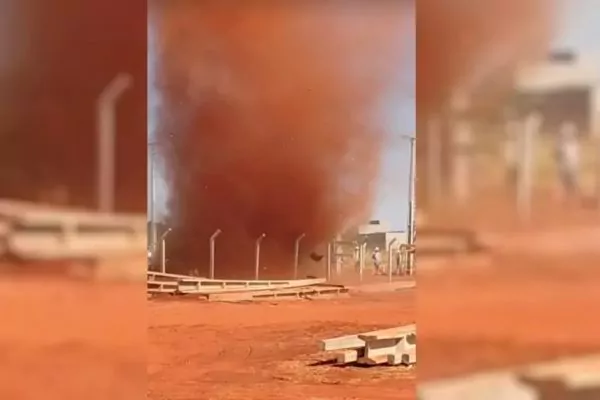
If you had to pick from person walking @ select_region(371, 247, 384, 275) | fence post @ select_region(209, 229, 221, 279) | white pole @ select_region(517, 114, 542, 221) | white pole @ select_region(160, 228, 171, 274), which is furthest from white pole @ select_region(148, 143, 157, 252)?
white pole @ select_region(517, 114, 542, 221)

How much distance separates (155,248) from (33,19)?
53cm

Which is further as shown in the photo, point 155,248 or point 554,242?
point 155,248

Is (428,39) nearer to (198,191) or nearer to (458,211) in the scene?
(458,211)

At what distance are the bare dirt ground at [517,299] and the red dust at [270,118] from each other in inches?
9.6

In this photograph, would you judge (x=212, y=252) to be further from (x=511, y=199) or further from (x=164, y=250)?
(x=511, y=199)

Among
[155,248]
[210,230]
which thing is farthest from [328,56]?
[155,248]

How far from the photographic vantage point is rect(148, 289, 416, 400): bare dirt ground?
1486 mm

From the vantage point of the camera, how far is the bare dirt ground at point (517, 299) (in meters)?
1.44

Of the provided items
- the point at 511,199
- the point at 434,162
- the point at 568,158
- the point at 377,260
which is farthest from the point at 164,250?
the point at 568,158

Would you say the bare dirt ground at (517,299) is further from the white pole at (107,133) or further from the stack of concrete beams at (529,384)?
the white pole at (107,133)

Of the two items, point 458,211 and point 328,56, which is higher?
point 328,56

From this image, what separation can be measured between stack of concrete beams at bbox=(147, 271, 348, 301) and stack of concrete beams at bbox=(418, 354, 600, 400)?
0.27m

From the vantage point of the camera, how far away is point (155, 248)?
1.55 metres

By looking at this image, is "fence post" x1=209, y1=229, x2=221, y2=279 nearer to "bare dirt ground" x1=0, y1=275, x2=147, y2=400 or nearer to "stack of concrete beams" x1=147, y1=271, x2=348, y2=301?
"stack of concrete beams" x1=147, y1=271, x2=348, y2=301
